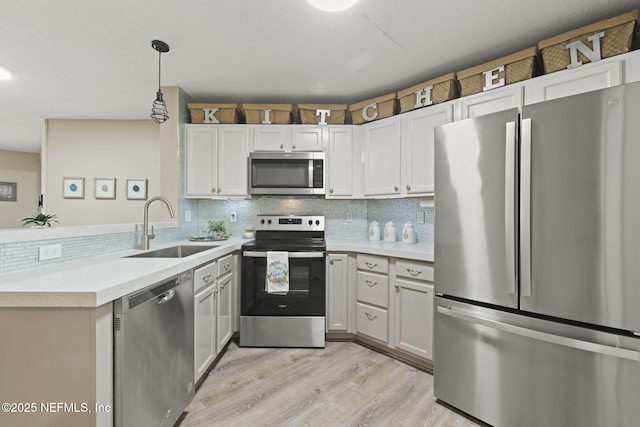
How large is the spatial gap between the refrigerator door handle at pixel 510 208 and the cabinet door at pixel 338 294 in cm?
142

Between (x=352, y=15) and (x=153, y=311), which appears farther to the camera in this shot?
(x=352, y=15)

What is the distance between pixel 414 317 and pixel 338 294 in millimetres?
726

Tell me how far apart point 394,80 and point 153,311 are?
8.69 ft

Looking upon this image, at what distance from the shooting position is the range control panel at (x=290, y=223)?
124 inches

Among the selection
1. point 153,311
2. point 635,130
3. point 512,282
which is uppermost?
point 635,130

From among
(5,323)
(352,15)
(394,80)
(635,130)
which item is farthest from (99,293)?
(394,80)

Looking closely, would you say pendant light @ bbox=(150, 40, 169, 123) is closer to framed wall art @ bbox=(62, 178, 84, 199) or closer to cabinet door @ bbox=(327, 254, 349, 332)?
cabinet door @ bbox=(327, 254, 349, 332)

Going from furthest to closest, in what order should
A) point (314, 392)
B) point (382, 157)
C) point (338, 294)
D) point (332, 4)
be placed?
point (382, 157)
point (338, 294)
point (314, 392)
point (332, 4)

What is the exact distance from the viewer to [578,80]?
1731mm

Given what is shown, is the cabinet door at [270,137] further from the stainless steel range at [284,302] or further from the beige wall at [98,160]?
the beige wall at [98,160]

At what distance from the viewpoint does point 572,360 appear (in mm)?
1322

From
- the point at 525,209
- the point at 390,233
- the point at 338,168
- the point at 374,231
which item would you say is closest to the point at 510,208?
the point at 525,209

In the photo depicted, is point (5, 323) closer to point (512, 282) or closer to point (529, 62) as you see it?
point (512, 282)

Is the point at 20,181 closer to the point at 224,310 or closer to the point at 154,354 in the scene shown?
the point at 224,310
